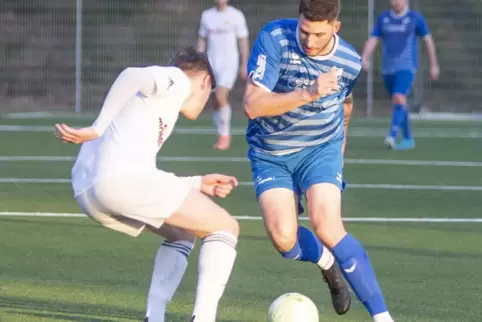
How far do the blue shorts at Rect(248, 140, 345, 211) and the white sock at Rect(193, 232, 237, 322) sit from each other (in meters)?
0.93

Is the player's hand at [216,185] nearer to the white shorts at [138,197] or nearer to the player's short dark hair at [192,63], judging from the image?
the white shorts at [138,197]

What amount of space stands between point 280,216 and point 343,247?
0.46m

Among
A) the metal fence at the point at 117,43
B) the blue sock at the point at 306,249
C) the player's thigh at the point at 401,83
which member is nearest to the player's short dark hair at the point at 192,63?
the blue sock at the point at 306,249

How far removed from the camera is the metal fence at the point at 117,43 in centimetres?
2564

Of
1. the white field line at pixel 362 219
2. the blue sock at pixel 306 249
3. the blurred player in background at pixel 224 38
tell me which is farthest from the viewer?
the blurred player in background at pixel 224 38

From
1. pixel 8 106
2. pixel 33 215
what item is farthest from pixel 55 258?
pixel 8 106

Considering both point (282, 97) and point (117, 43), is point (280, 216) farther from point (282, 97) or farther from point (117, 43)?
point (117, 43)

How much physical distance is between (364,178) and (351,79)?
6947 mm

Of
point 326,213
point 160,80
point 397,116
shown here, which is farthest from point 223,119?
point 160,80

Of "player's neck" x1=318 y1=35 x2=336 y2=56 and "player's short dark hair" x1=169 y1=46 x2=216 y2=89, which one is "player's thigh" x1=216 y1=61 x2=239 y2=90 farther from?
"player's short dark hair" x1=169 y1=46 x2=216 y2=89

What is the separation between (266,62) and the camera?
6.44 metres

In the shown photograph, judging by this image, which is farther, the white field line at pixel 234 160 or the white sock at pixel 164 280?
the white field line at pixel 234 160

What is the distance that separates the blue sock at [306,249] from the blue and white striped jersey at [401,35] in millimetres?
10055

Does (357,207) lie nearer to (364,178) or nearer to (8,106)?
(364,178)
